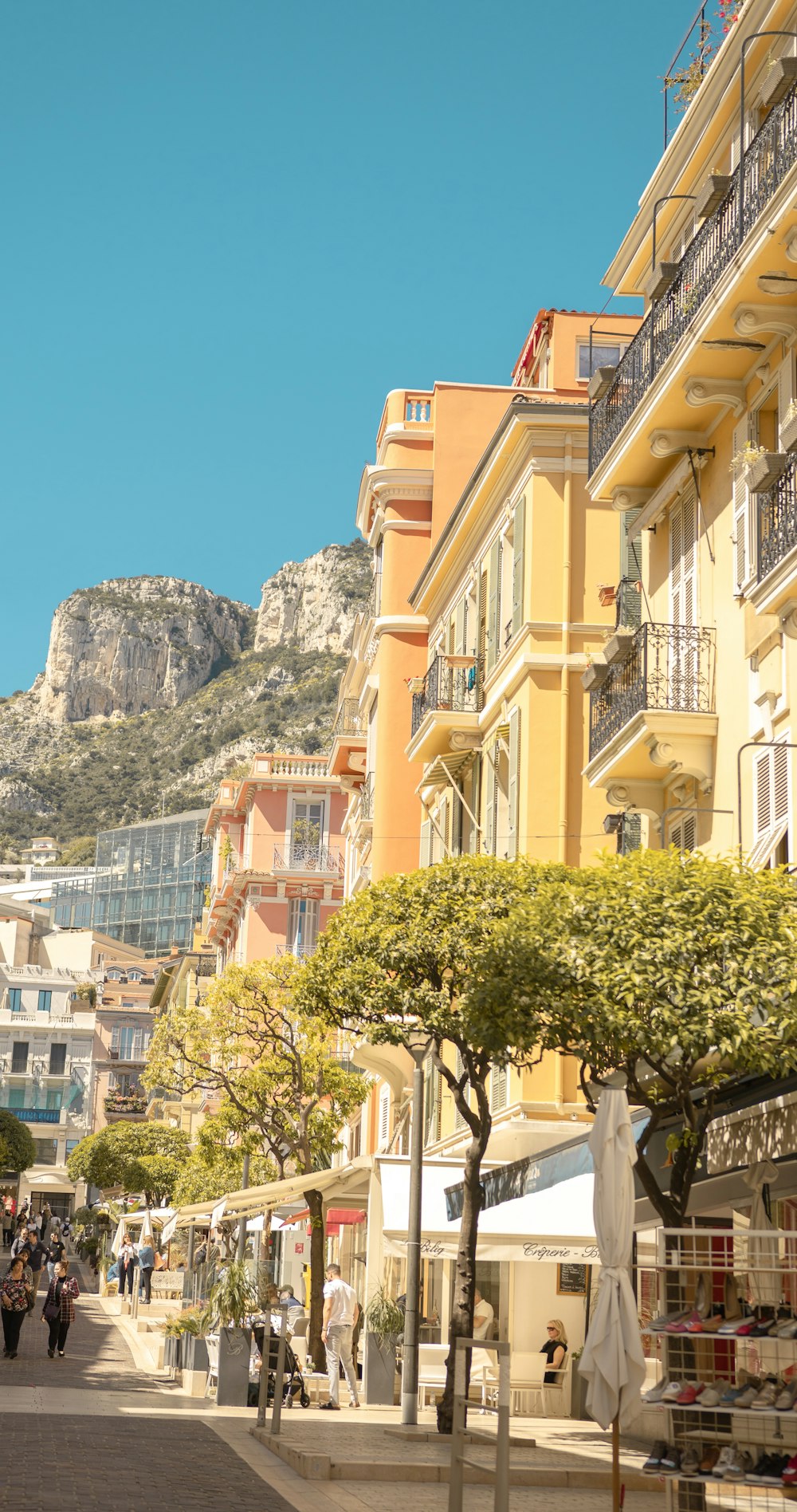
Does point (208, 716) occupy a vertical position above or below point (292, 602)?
below

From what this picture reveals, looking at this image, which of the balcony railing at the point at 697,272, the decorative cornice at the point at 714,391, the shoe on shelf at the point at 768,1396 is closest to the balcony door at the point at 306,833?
the balcony railing at the point at 697,272

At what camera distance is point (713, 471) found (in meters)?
18.5

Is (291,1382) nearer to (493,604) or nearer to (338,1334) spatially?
(338,1334)

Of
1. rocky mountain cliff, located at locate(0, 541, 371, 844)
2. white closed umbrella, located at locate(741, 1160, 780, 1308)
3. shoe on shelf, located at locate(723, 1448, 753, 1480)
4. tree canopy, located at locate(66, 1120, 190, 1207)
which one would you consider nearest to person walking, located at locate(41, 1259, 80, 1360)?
white closed umbrella, located at locate(741, 1160, 780, 1308)

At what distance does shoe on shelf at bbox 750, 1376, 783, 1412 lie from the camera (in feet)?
34.6

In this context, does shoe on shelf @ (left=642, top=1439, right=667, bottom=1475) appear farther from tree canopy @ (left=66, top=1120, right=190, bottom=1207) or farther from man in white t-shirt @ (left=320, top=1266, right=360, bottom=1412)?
tree canopy @ (left=66, top=1120, right=190, bottom=1207)

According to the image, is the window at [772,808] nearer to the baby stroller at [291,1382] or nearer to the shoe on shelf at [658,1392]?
the shoe on shelf at [658,1392]

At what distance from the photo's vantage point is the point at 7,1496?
38.8ft

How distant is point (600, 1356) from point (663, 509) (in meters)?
10.8

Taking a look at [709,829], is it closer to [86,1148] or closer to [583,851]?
[583,851]

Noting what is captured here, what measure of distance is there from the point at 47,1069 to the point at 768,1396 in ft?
356

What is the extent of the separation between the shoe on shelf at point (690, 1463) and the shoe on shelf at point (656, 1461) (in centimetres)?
14

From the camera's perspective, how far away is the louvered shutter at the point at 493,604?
2836cm

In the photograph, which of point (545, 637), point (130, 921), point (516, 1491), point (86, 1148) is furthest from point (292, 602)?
point (516, 1491)
